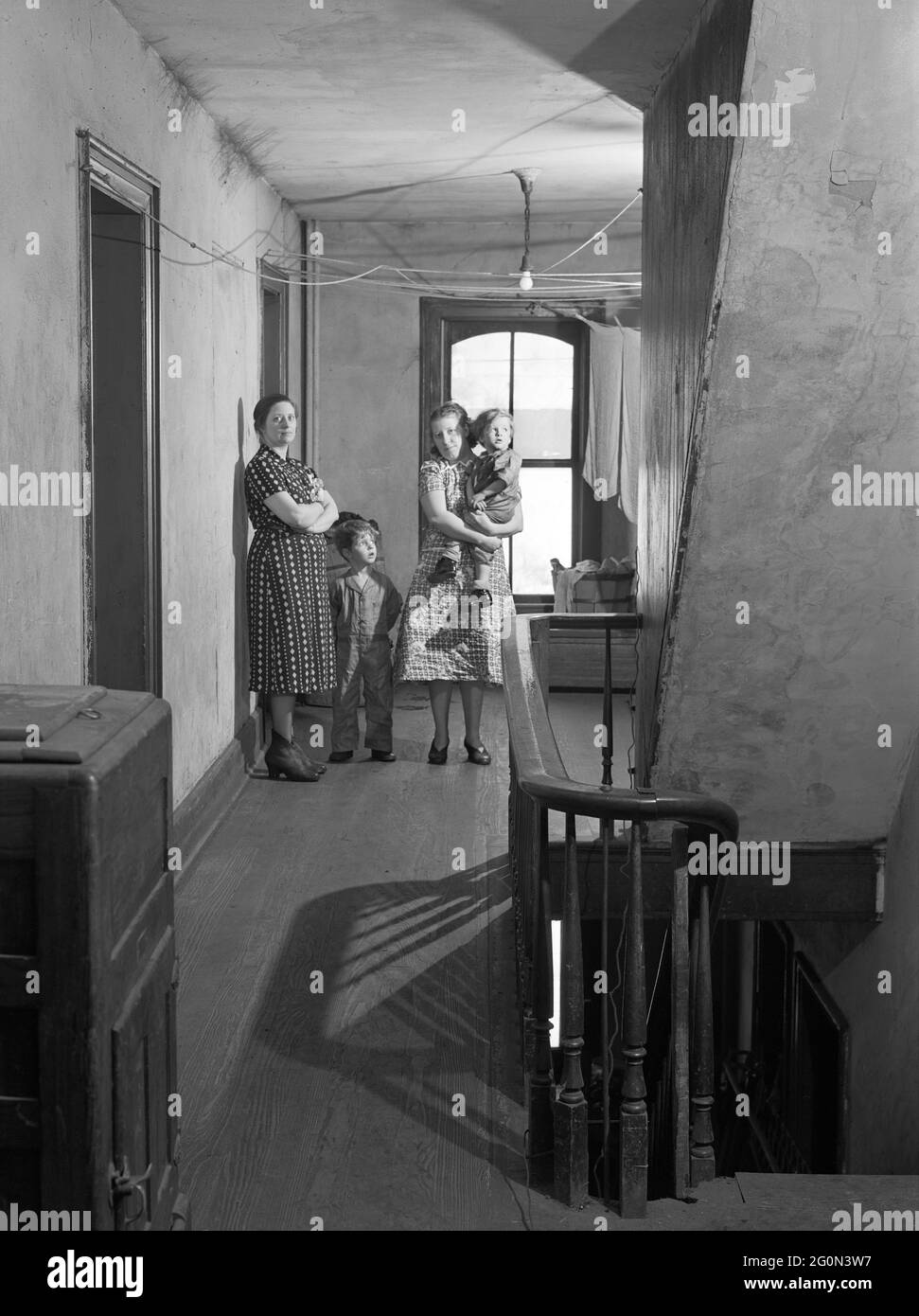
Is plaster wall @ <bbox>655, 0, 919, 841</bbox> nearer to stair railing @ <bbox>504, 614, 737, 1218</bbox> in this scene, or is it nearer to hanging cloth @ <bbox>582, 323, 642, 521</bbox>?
stair railing @ <bbox>504, 614, 737, 1218</bbox>

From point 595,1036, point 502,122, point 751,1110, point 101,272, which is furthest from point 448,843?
point 502,122

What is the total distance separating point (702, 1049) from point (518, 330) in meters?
6.66

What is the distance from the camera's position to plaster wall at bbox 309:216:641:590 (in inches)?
348

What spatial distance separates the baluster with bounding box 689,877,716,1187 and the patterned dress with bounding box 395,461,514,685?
384 centimetres

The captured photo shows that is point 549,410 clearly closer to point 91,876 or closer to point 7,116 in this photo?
point 7,116

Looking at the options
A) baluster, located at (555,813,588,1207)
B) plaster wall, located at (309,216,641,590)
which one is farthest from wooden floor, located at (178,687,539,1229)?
plaster wall, located at (309,216,641,590)

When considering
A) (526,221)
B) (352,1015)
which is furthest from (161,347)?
(526,221)

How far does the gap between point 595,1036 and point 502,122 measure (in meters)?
3.62

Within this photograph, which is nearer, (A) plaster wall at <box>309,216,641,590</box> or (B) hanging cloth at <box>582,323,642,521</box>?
(B) hanging cloth at <box>582,323,642,521</box>

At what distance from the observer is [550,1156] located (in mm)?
3105

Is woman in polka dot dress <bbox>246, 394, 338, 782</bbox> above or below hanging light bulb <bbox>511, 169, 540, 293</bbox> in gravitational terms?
below

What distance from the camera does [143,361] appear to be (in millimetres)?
4719

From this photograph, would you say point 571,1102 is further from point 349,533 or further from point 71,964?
point 349,533

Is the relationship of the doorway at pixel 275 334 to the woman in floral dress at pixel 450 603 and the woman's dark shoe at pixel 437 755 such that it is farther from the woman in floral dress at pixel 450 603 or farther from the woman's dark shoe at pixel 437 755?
the woman's dark shoe at pixel 437 755
